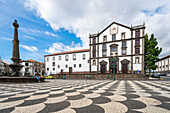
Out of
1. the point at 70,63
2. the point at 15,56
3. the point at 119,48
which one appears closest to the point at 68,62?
the point at 70,63

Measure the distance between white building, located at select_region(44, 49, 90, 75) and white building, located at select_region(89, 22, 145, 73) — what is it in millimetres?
3086

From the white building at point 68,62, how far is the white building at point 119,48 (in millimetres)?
3086

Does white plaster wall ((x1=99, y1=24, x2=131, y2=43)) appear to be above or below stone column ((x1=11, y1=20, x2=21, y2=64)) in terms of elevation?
above

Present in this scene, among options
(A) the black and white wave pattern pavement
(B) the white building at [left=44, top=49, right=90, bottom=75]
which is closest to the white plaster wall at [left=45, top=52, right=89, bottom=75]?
(B) the white building at [left=44, top=49, right=90, bottom=75]

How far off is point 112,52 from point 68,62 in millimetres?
18470

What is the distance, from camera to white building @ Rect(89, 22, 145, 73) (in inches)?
954

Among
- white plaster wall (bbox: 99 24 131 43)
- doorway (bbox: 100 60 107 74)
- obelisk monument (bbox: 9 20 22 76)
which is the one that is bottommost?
doorway (bbox: 100 60 107 74)

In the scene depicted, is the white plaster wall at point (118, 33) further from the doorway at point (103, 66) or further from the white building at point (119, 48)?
the doorway at point (103, 66)

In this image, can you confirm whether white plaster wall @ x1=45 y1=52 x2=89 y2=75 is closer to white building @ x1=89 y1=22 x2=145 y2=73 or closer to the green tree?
white building @ x1=89 y1=22 x2=145 y2=73

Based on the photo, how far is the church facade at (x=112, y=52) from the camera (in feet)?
79.8

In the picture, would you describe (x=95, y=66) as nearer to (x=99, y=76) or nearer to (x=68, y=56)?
(x=99, y=76)

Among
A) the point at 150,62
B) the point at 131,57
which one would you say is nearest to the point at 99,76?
the point at 131,57

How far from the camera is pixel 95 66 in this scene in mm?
29250

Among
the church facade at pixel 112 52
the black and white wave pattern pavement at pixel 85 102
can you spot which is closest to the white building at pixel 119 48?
the church facade at pixel 112 52
